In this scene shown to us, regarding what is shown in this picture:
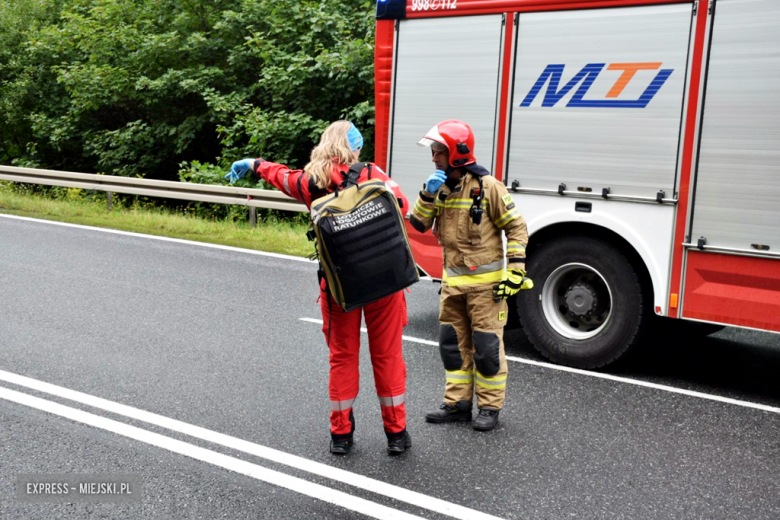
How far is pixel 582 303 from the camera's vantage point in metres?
6.45

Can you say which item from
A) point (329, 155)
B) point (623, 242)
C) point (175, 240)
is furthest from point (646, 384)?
point (175, 240)

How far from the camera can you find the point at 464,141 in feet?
16.5

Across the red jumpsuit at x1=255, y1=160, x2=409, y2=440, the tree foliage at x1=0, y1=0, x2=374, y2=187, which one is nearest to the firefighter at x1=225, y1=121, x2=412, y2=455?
the red jumpsuit at x1=255, y1=160, x2=409, y2=440

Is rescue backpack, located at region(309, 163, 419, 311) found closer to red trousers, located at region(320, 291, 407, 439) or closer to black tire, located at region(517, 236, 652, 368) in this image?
red trousers, located at region(320, 291, 407, 439)

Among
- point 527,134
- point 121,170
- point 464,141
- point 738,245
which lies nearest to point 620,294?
point 738,245

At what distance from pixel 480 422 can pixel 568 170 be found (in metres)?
2.18

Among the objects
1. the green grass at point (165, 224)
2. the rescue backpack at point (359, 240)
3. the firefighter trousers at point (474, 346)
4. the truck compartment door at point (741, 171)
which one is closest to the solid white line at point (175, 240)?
the green grass at point (165, 224)

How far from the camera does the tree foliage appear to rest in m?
15.6

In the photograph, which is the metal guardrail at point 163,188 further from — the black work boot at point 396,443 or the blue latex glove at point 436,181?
the black work boot at point 396,443

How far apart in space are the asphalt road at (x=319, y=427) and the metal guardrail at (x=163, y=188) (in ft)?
17.4

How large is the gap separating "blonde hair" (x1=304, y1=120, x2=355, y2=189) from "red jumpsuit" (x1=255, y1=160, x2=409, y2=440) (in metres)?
0.12

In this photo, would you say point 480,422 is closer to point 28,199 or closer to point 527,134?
point 527,134

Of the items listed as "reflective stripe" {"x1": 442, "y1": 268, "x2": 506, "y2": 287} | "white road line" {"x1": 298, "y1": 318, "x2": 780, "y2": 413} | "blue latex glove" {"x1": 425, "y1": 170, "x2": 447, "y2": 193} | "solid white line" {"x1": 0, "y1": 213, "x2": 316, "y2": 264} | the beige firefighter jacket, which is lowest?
"white road line" {"x1": 298, "y1": 318, "x2": 780, "y2": 413}

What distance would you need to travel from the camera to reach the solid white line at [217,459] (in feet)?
13.3
